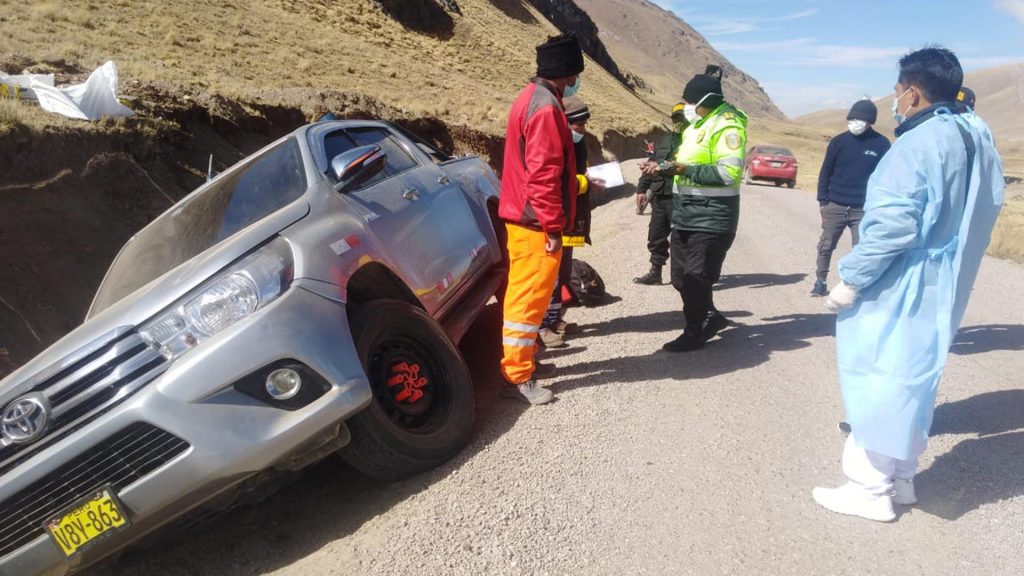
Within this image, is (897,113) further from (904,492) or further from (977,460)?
(977,460)

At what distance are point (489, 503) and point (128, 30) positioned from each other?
20415mm

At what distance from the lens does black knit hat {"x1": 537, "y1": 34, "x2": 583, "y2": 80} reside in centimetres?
420

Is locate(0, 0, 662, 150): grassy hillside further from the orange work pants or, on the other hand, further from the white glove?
the white glove

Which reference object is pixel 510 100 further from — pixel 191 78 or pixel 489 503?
pixel 489 503

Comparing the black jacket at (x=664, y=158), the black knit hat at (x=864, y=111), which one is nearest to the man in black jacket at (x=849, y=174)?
the black knit hat at (x=864, y=111)

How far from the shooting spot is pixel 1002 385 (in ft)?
15.9

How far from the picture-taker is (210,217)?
4.04 meters

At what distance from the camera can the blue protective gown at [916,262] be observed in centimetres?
288

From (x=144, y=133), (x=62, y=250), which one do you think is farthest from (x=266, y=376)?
(x=144, y=133)

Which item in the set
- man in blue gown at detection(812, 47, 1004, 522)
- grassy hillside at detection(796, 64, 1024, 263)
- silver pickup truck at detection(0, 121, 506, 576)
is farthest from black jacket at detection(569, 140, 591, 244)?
grassy hillside at detection(796, 64, 1024, 263)

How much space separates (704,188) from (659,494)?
2.51m

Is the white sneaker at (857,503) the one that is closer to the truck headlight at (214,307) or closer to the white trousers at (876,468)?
the white trousers at (876,468)

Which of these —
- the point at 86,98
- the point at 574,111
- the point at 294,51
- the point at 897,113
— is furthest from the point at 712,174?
the point at 294,51

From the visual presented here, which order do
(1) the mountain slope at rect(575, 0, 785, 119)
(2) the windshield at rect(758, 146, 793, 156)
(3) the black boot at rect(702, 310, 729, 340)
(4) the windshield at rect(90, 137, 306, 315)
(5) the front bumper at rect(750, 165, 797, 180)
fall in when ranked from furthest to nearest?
(1) the mountain slope at rect(575, 0, 785, 119), (2) the windshield at rect(758, 146, 793, 156), (5) the front bumper at rect(750, 165, 797, 180), (3) the black boot at rect(702, 310, 729, 340), (4) the windshield at rect(90, 137, 306, 315)
